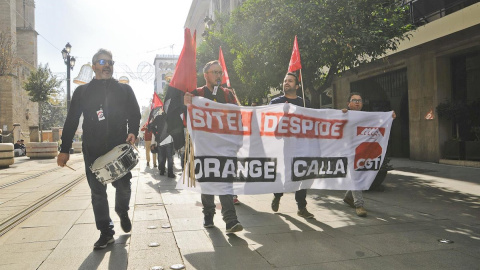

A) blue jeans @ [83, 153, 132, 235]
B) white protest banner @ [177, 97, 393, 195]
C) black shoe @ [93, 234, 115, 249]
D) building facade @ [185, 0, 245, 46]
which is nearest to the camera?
black shoe @ [93, 234, 115, 249]

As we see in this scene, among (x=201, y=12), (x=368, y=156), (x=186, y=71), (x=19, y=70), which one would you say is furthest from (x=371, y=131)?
(x=201, y=12)

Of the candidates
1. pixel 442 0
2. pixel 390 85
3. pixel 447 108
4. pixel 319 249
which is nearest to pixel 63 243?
pixel 319 249

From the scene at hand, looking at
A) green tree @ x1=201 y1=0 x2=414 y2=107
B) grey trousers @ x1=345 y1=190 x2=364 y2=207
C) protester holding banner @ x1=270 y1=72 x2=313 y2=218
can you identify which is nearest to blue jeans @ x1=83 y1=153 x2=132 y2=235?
protester holding banner @ x1=270 y1=72 x2=313 y2=218

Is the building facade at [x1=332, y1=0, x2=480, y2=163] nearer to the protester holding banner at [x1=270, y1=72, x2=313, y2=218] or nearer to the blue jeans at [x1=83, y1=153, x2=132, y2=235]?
the protester holding banner at [x1=270, y1=72, x2=313, y2=218]

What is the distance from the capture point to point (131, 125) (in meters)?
4.19

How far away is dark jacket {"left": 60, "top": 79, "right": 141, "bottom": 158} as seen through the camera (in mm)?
3932

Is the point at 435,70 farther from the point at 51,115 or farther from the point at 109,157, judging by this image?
the point at 51,115

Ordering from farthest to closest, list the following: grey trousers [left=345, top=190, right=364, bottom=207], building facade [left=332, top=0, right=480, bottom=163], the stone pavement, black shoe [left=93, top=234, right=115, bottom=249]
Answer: building facade [left=332, top=0, right=480, bottom=163]
grey trousers [left=345, top=190, right=364, bottom=207]
black shoe [left=93, top=234, right=115, bottom=249]
the stone pavement

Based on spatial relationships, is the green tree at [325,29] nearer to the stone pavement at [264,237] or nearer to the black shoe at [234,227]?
the stone pavement at [264,237]

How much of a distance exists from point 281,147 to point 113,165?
2.03m

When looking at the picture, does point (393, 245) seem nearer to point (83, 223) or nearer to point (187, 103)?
point (187, 103)

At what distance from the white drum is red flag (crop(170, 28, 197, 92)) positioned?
0.93 m

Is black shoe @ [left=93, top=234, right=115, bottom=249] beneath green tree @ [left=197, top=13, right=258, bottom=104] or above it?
beneath

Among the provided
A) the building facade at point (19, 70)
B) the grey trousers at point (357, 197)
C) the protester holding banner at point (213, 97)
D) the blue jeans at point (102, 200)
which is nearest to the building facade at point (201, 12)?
the building facade at point (19, 70)
